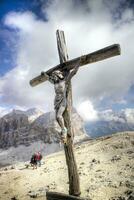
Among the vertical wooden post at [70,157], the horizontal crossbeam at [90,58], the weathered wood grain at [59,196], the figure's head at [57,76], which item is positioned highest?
the horizontal crossbeam at [90,58]

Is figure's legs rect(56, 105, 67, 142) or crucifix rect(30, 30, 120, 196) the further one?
crucifix rect(30, 30, 120, 196)

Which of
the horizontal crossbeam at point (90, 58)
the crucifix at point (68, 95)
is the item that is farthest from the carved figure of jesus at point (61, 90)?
the horizontal crossbeam at point (90, 58)

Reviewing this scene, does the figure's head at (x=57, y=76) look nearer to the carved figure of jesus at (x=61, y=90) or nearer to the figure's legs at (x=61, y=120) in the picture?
the carved figure of jesus at (x=61, y=90)

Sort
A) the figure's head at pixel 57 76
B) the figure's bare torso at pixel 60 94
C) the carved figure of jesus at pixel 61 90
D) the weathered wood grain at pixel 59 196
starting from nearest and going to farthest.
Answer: the weathered wood grain at pixel 59 196 < the carved figure of jesus at pixel 61 90 < the figure's bare torso at pixel 60 94 < the figure's head at pixel 57 76

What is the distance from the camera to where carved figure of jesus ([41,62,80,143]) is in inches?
293

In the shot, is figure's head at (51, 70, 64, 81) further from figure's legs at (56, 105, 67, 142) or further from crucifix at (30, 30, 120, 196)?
figure's legs at (56, 105, 67, 142)

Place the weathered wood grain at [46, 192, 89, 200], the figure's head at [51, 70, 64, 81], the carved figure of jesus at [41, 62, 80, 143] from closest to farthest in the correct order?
the weathered wood grain at [46, 192, 89, 200] < the carved figure of jesus at [41, 62, 80, 143] < the figure's head at [51, 70, 64, 81]

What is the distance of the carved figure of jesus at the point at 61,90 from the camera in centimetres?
744

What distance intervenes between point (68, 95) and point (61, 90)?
33 cm

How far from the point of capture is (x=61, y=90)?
7672mm

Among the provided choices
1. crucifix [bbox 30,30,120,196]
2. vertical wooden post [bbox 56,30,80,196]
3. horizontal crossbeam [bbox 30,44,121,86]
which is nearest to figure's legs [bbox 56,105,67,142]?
crucifix [bbox 30,30,120,196]

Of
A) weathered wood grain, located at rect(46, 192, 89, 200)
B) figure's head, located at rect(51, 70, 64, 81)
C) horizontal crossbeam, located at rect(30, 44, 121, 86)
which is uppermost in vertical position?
horizontal crossbeam, located at rect(30, 44, 121, 86)

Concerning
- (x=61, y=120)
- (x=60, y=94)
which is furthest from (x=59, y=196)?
(x=60, y=94)

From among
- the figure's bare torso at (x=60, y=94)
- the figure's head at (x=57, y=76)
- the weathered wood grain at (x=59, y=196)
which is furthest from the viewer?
the figure's head at (x=57, y=76)
